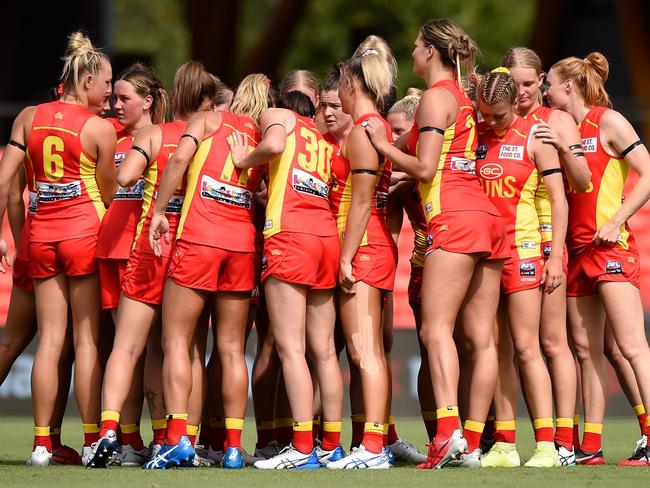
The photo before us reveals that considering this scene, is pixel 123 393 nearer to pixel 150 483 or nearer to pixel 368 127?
pixel 150 483

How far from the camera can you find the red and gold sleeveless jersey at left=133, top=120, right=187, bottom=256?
22.0ft

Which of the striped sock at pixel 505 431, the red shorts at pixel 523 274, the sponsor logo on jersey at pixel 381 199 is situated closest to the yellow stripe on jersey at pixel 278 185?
the sponsor logo on jersey at pixel 381 199

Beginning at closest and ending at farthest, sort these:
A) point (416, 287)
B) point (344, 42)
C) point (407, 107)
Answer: point (416, 287) → point (407, 107) → point (344, 42)

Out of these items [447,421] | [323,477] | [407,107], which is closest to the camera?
[323,477]

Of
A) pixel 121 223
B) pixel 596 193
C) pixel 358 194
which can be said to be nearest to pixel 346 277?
pixel 358 194

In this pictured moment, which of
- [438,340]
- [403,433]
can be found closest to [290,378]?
[438,340]

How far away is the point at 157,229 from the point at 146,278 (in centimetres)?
34

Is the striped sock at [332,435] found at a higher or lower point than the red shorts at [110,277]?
lower

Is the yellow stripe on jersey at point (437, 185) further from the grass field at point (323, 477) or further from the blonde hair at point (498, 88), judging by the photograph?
the grass field at point (323, 477)

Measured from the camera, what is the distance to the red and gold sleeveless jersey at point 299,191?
6.57 meters

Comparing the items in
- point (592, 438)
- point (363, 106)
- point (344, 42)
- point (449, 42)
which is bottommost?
point (592, 438)

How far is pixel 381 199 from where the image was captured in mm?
6816

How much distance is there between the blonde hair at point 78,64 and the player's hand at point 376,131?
162 centimetres

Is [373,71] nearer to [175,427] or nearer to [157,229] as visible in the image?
[157,229]
